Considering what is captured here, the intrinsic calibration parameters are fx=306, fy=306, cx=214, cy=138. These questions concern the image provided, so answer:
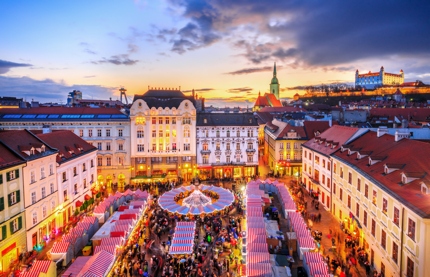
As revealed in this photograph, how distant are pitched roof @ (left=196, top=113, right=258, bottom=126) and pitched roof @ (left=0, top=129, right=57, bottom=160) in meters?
29.4

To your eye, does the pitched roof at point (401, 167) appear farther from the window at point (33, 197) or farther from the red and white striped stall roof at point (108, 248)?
the window at point (33, 197)

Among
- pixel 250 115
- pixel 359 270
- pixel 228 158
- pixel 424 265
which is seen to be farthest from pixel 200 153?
pixel 424 265

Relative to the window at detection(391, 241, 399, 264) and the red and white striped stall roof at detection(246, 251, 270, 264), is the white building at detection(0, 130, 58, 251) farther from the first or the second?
the window at detection(391, 241, 399, 264)

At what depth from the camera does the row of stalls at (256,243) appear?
69.5ft

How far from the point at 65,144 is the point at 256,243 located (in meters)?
29.8

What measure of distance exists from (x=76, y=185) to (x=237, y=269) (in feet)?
84.3

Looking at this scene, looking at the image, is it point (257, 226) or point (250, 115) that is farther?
point (250, 115)

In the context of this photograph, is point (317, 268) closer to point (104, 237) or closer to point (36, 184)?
point (104, 237)

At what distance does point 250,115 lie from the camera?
61000mm

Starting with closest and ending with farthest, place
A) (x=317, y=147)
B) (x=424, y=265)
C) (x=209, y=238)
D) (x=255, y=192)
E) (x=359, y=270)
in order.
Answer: (x=424, y=265)
(x=359, y=270)
(x=209, y=238)
(x=255, y=192)
(x=317, y=147)

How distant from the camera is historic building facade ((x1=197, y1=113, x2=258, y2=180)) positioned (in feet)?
192

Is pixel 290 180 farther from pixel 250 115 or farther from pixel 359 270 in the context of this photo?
pixel 359 270

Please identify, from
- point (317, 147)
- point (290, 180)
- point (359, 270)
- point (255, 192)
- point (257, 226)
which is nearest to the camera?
point (359, 270)

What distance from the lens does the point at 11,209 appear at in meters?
27.1
